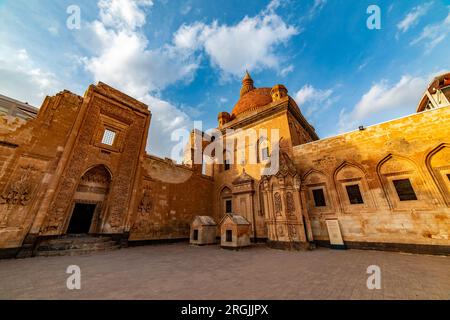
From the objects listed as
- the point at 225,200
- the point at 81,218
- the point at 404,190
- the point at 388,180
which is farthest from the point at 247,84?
the point at 81,218

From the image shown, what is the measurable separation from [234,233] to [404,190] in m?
8.56

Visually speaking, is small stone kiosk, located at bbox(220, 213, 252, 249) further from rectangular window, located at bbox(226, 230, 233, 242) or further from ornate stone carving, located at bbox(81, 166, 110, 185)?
ornate stone carving, located at bbox(81, 166, 110, 185)

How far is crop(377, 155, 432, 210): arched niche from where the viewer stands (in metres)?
7.80

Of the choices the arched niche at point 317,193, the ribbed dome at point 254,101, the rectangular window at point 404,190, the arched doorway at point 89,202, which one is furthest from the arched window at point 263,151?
the arched doorway at point 89,202

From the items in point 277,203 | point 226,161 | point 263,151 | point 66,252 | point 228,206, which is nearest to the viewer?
point 66,252

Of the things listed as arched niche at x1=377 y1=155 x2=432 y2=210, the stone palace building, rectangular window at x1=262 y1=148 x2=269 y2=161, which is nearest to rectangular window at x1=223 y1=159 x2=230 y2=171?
the stone palace building

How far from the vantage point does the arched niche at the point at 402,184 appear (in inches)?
307

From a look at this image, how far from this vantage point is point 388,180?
28.6 ft

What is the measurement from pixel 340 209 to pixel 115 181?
1325 cm

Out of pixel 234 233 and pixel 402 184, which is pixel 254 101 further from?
pixel 234 233

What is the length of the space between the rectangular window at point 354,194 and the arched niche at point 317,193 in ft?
3.14

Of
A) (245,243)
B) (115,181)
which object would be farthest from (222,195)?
(115,181)

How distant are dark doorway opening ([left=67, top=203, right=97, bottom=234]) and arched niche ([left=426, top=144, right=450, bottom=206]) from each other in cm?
1748

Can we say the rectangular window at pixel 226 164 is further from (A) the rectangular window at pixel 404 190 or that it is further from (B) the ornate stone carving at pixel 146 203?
(A) the rectangular window at pixel 404 190
